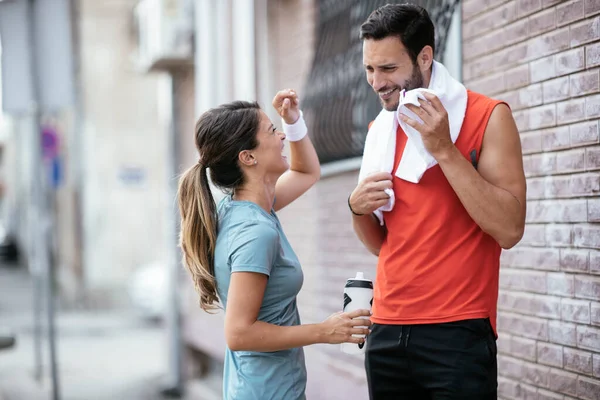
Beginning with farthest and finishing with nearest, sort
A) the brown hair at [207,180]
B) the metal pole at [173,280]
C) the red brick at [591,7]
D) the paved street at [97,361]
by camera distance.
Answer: the metal pole at [173,280]
the paved street at [97,361]
the red brick at [591,7]
the brown hair at [207,180]

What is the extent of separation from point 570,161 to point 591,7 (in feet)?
2.01

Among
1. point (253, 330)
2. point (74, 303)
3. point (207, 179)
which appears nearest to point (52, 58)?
point (207, 179)

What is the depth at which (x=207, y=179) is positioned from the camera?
3.04 metres

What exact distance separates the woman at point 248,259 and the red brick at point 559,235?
47.1 inches

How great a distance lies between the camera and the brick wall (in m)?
3.32

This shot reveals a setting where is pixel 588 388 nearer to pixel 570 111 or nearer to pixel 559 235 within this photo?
pixel 559 235

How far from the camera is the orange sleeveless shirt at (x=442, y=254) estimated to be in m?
2.69

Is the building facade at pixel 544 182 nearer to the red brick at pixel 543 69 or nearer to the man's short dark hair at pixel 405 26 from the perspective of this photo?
the red brick at pixel 543 69

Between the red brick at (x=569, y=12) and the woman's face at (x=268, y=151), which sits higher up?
the red brick at (x=569, y=12)

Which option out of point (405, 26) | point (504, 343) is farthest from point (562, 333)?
point (405, 26)

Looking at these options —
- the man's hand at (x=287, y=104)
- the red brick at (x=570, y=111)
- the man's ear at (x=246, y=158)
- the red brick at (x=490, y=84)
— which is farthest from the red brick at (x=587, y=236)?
the man's ear at (x=246, y=158)

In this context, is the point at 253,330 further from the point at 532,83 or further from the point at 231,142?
the point at 532,83

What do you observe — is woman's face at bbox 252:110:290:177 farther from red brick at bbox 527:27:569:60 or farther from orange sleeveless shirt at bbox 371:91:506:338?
red brick at bbox 527:27:569:60

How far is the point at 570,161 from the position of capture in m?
3.46
